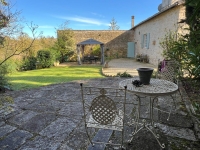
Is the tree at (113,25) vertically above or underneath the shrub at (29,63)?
above

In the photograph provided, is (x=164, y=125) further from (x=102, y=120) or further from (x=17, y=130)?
(x=17, y=130)

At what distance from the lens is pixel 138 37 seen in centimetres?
1459

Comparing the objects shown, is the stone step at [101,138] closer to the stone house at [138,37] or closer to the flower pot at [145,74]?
the flower pot at [145,74]

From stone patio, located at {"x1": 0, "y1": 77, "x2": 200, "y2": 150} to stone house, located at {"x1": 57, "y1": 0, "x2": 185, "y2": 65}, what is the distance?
303 inches

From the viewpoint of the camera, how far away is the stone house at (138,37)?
9.85 metres

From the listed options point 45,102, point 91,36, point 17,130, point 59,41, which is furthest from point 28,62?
point 17,130

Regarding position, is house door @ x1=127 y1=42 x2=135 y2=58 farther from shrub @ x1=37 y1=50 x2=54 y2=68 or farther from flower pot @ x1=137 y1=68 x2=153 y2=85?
flower pot @ x1=137 y1=68 x2=153 y2=85

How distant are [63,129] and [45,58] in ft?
32.8

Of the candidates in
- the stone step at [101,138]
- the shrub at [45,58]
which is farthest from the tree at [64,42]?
the stone step at [101,138]

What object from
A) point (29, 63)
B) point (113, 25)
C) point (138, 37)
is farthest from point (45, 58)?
point (113, 25)

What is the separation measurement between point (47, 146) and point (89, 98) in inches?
73.3

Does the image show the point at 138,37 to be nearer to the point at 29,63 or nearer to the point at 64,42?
the point at 64,42

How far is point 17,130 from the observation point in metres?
2.18

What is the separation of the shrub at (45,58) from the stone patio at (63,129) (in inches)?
333
